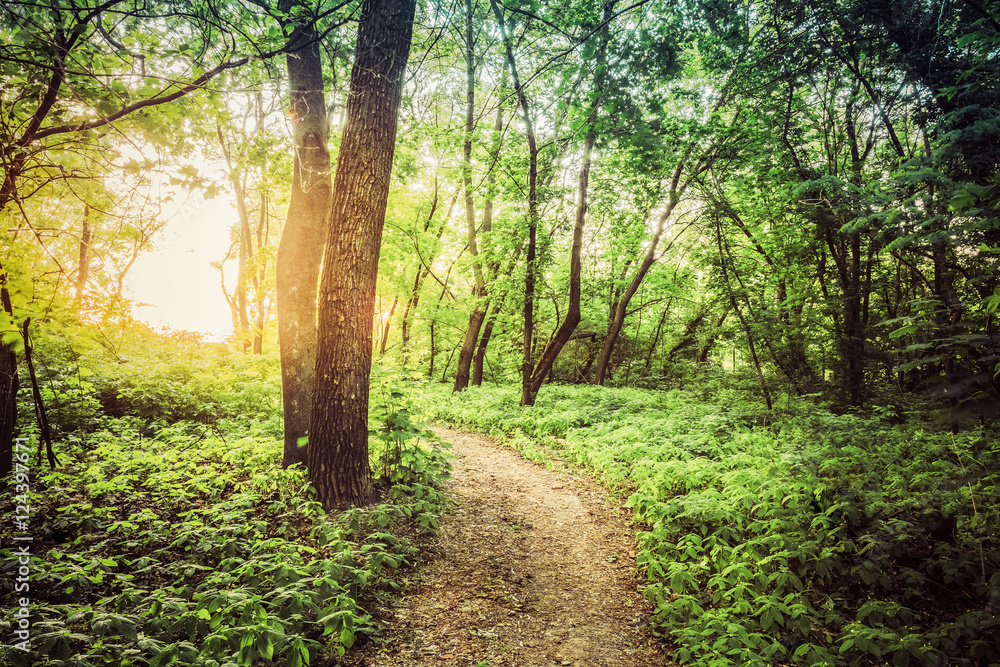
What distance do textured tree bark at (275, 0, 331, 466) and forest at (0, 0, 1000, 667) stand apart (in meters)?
0.04

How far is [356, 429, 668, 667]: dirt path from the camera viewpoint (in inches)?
127

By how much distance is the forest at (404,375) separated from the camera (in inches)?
114

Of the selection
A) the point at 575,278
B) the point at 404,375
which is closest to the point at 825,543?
the point at 404,375

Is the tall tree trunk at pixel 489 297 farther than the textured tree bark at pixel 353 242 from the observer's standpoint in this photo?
Yes

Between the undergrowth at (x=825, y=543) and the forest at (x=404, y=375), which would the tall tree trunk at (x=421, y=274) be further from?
the undergrowth at (x=825, y=543)

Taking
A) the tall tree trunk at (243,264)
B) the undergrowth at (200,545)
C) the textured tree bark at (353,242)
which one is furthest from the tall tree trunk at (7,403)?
the tall tree trunk at (243,264)

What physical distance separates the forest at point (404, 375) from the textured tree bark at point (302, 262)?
0.14 feet

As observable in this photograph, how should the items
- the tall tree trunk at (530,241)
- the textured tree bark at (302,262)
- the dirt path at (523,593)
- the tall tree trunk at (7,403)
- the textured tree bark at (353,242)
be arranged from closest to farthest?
the dirt path at (523,593), the tall tree trunk at (7,403), the textured tree bark at (353,242), the textured tree bark at (302,262), the tall tree trunk at (530,241)

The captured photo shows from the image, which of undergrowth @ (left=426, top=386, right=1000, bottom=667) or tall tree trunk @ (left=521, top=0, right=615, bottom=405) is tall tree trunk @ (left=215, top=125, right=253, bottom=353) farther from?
undergrowth @ (left=426, top=386, right=1000, bottom=667)

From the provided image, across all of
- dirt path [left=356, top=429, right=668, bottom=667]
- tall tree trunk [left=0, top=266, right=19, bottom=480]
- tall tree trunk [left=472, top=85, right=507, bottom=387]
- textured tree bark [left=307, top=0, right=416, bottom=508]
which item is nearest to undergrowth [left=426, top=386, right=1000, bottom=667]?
dirt path [left=356, top=429, right=668, bottom=667]

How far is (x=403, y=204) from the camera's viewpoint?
599 inches

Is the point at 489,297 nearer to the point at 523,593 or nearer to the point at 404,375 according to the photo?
the point at 404,375

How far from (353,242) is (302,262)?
1.78m

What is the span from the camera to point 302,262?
5.86 m
